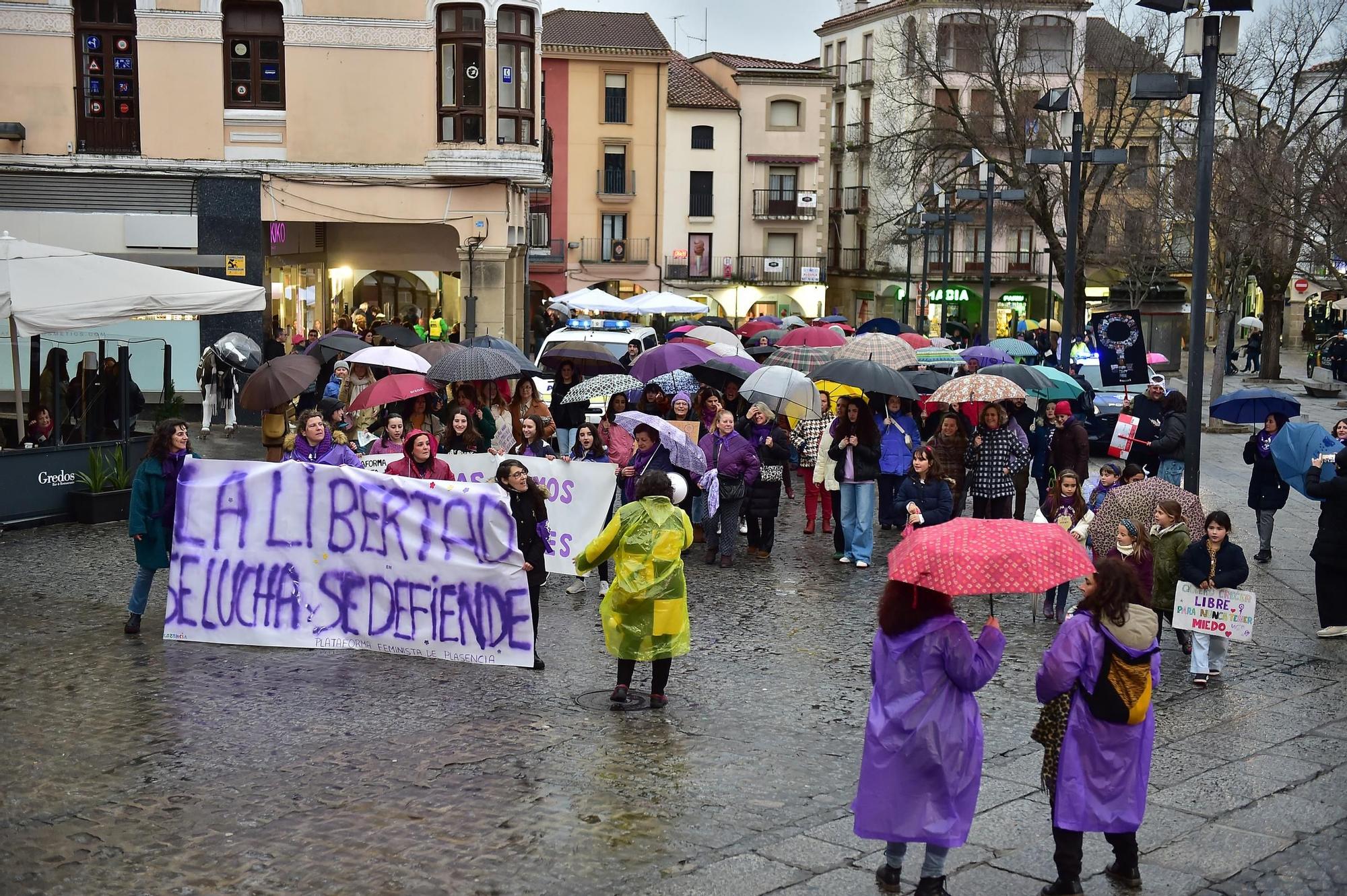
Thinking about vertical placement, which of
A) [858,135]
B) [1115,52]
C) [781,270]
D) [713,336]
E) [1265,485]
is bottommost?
[1265,485]

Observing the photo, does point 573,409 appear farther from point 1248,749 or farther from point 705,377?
point 1248,749

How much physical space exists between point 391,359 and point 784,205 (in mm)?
49815

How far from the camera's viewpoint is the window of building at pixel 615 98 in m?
61.2

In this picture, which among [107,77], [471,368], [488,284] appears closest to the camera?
[471,368]

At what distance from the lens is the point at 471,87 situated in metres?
28.7

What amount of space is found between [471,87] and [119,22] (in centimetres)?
612

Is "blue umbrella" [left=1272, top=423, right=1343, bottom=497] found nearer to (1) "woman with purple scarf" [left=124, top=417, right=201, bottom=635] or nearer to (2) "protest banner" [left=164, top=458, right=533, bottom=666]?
(2) "protest banner" [left=164, top=458, right=533, bottom=666]

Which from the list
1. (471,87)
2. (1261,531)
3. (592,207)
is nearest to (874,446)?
(1261,531)

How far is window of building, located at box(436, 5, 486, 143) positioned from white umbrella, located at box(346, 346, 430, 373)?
1183cm

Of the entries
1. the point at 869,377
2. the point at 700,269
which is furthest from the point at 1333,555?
the point at 700,269

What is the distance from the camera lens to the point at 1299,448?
14.5m

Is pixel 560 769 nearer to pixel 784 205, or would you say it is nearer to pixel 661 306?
pixel 661 306

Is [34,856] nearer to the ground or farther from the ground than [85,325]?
nearer to the ground

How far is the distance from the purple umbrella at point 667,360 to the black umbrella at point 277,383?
13.8ft
